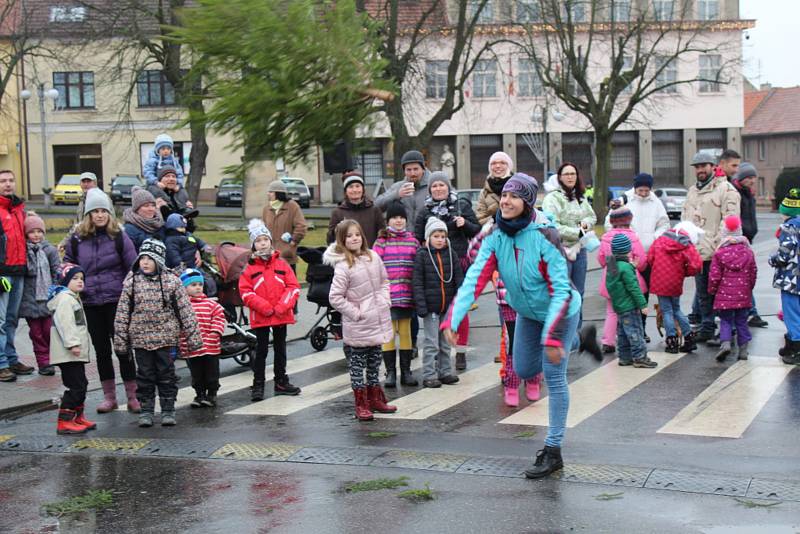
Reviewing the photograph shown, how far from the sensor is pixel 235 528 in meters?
6.23

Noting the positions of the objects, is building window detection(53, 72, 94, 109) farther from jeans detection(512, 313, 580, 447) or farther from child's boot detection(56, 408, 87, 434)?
jeans detection(512, 313, 580, 447)

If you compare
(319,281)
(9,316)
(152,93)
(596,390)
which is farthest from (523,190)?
(152,93)

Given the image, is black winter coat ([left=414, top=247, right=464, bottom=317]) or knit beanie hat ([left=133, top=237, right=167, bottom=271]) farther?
black winter coat ([left=414, top=247, right=464, bottom=317])

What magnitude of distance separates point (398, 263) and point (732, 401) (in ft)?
11.0

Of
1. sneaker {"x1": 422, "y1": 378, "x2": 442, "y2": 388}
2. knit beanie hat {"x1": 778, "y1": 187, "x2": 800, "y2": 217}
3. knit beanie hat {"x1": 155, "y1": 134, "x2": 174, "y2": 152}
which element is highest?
knit beanie hat {"x1": 155, "y1": 134, "x2": 174, "y2": 152}

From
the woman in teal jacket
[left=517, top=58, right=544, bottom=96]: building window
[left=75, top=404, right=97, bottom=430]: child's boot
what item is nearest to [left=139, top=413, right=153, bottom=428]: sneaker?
[left=75, top=404, right=97, bottom=430]: child's boot

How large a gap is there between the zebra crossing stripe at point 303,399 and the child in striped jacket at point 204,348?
386 mm

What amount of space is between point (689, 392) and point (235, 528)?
5.12 m

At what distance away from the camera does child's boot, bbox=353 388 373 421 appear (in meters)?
9.16

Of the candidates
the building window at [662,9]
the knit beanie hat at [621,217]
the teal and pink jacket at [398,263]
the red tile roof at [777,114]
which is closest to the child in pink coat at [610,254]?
the knit beanie hat at [621,217]

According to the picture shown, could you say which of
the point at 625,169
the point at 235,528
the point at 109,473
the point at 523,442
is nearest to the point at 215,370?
the point at 109,473

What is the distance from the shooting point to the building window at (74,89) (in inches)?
2478

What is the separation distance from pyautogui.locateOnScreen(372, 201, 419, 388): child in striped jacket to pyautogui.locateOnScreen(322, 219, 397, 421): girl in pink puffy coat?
1023mm

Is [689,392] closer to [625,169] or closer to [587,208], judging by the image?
[587,208]
